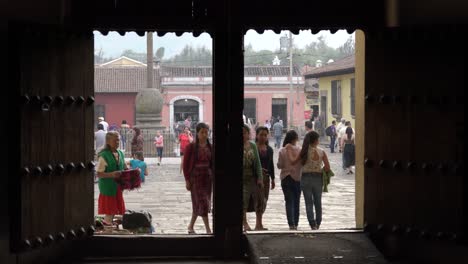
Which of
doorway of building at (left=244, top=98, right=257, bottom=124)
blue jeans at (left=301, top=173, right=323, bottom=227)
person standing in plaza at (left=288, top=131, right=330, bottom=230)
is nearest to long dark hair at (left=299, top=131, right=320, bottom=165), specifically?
person standing in plaza at (left=288, top=131, right=330, bottom=230)

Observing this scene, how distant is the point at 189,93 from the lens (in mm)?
39250

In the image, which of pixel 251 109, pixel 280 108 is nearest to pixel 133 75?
pixel 251 109

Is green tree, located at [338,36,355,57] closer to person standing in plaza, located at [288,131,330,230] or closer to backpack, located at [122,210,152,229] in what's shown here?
person standing in plaza, located at [288,131,330,230]

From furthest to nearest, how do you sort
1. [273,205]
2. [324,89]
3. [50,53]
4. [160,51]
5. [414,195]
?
[160,51]
[324,89]
[273,205]
[414,195]
[50,53]

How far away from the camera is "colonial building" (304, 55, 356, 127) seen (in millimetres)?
31420

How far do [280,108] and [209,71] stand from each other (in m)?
4.65

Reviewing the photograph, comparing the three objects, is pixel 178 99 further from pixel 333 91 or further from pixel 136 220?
pixel 136 220

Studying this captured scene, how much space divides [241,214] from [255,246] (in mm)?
462

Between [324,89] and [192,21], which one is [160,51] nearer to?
[324,89]

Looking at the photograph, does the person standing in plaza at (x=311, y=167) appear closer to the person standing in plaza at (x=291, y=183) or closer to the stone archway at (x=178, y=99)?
the person standing in plaza at (x=291, y=183)

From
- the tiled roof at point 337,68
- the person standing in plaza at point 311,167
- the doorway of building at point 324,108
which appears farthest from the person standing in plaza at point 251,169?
the doorway of building at point 324,108

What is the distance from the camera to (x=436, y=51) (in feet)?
17.3

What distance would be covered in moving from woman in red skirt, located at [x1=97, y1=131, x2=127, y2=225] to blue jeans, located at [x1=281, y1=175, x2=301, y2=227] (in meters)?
2.08

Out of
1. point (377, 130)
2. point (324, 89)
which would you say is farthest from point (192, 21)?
point (324, 89)
